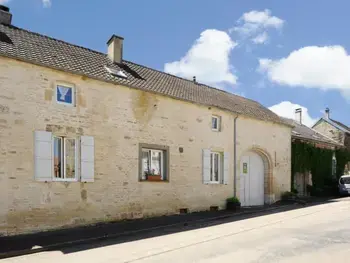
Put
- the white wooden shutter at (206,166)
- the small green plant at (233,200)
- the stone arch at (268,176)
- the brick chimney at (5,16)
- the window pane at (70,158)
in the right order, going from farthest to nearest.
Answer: the stone arch at (268,176)
the small green plant at (233,200)
the white wooden shutter at (206,166)
the brick chimney at (5,16)
the window pane at (70,158)

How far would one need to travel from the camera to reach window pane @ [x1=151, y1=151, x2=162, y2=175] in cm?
1424

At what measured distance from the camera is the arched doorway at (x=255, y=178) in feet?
60.1

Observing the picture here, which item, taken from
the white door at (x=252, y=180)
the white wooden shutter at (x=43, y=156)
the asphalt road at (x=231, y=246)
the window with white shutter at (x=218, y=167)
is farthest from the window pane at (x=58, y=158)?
the white door at (x=252, y=180)

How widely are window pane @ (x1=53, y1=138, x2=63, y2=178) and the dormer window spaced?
1.17m

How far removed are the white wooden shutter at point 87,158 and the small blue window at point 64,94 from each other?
1.22m

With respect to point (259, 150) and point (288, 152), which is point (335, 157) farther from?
point (259, 150)

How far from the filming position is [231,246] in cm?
881

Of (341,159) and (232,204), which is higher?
(341,159)

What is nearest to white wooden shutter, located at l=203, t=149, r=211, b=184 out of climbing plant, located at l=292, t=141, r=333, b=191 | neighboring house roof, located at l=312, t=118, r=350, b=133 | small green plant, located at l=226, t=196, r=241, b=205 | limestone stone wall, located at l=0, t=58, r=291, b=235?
limestone stone wall, located at l=0, t=58, r=291, b=235

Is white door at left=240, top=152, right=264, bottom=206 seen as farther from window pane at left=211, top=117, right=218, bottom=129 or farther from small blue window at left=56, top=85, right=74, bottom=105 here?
small blue window at left=56, top=85, right=74, bottom=105

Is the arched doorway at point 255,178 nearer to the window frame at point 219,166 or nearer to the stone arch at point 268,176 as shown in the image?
the stone arch at point 268,176

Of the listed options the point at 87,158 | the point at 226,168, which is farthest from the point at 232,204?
the point at 87,158

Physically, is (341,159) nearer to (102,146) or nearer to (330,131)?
(330,131)

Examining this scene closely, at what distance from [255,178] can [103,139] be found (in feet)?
30.8
